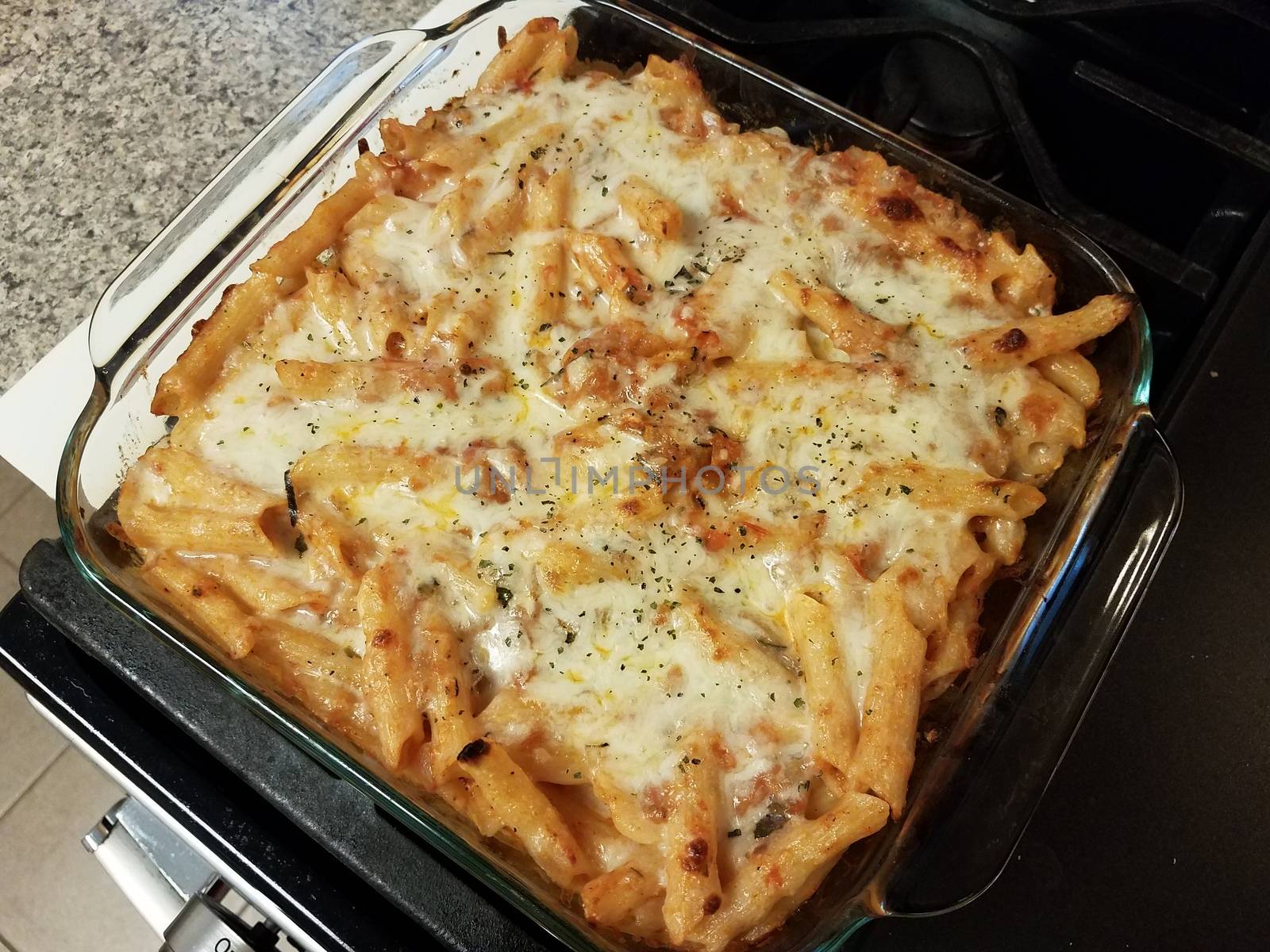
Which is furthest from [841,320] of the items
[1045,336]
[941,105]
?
[941,105]

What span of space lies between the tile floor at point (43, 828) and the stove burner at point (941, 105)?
6.69ft

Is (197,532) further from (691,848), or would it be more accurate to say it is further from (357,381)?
(691,848)

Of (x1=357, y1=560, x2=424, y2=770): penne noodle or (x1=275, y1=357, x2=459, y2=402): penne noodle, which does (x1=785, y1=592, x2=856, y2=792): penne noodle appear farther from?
(x1=275, y1=357, x2=459, y2=402): penne noodle

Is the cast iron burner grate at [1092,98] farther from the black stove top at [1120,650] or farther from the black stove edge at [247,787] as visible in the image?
the black stove edge at [247,787]

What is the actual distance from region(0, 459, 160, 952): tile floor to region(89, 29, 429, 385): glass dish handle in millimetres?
735

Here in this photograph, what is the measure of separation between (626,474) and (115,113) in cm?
178

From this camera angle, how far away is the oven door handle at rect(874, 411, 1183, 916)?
1274 millimetres

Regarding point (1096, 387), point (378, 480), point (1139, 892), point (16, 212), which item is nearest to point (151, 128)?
point (16, 212)

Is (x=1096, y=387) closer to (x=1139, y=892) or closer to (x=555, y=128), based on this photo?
(x=1139, y=892)

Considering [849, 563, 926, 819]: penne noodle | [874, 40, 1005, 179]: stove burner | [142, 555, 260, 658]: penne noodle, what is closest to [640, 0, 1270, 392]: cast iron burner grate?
[874, 40, 1005, 179]: stove burner

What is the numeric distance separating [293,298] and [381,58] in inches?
22.0

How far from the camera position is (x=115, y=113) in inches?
95.0

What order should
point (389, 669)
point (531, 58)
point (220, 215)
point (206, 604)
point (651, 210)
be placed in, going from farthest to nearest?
point (531, 58) < point (220, 215) < point (651, 210) < point (206, 604) < point (389, 669)

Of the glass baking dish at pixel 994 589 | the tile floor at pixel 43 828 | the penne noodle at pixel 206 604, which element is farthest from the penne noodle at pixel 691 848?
the tile floor at pixel 43 828
